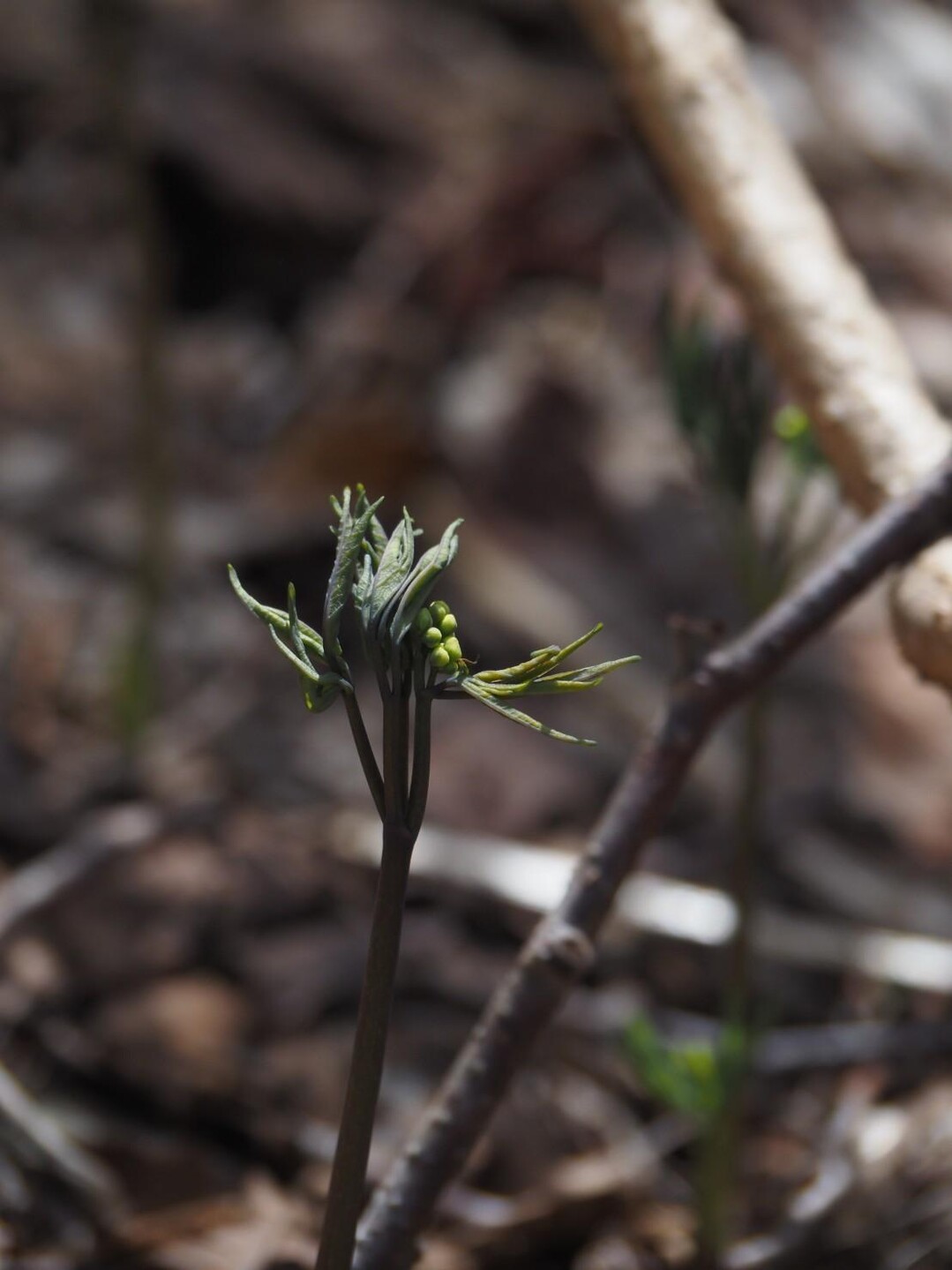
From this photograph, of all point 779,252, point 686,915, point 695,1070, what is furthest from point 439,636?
point 686,915

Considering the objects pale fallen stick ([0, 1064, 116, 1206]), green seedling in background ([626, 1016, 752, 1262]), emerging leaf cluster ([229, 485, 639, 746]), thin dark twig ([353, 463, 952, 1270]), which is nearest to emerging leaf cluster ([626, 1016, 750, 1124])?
green seedling in background ([626, 1016, 752, 1262])


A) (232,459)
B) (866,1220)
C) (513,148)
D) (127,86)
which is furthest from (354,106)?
(866,1220)

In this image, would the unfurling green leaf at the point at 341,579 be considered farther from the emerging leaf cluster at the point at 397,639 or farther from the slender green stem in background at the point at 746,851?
the slender green stem in background at the point at 746,851

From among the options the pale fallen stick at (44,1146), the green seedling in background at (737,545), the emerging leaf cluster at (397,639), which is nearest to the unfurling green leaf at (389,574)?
the emerging leaf cluster at (397,639)

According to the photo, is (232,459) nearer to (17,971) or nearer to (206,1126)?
(17,971)

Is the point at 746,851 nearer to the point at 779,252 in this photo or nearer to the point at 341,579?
the point at 779,252

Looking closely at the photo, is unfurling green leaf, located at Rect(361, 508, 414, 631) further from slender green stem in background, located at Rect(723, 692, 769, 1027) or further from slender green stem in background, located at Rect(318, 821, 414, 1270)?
slender green stem in background, located at Rect(723, 692, 769, 1027)
